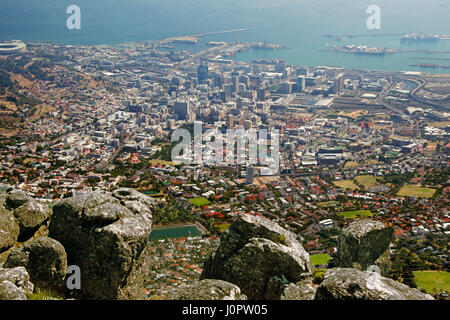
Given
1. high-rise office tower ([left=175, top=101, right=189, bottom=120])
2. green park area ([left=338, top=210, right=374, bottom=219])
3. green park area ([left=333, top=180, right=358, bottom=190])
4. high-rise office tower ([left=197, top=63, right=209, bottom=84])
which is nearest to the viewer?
green park area ([left=338, top=210, right=374, bottom=219])

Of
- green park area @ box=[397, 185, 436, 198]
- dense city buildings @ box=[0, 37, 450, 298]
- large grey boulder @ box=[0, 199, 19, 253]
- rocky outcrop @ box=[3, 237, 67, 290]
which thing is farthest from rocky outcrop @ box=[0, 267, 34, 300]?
green park area @ box=[397, 185, 436, 198]

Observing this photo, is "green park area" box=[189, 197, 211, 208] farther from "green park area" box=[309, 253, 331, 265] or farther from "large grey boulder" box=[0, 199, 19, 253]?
"large grey boulder" box=[0, 199, 19, 253]

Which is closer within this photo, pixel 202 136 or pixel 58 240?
pixel 58 240

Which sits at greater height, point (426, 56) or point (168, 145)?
point (426, 56)

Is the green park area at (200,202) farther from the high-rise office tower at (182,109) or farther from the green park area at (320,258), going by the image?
the high-rise office tower at (182,109)

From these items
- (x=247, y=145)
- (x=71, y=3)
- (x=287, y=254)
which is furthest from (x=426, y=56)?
(x=71, y=3)

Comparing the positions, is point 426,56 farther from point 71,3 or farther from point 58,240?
point 71,3

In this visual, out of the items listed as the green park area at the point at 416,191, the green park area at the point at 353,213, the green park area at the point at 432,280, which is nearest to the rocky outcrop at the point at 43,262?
the green park area at the point at 432,280
